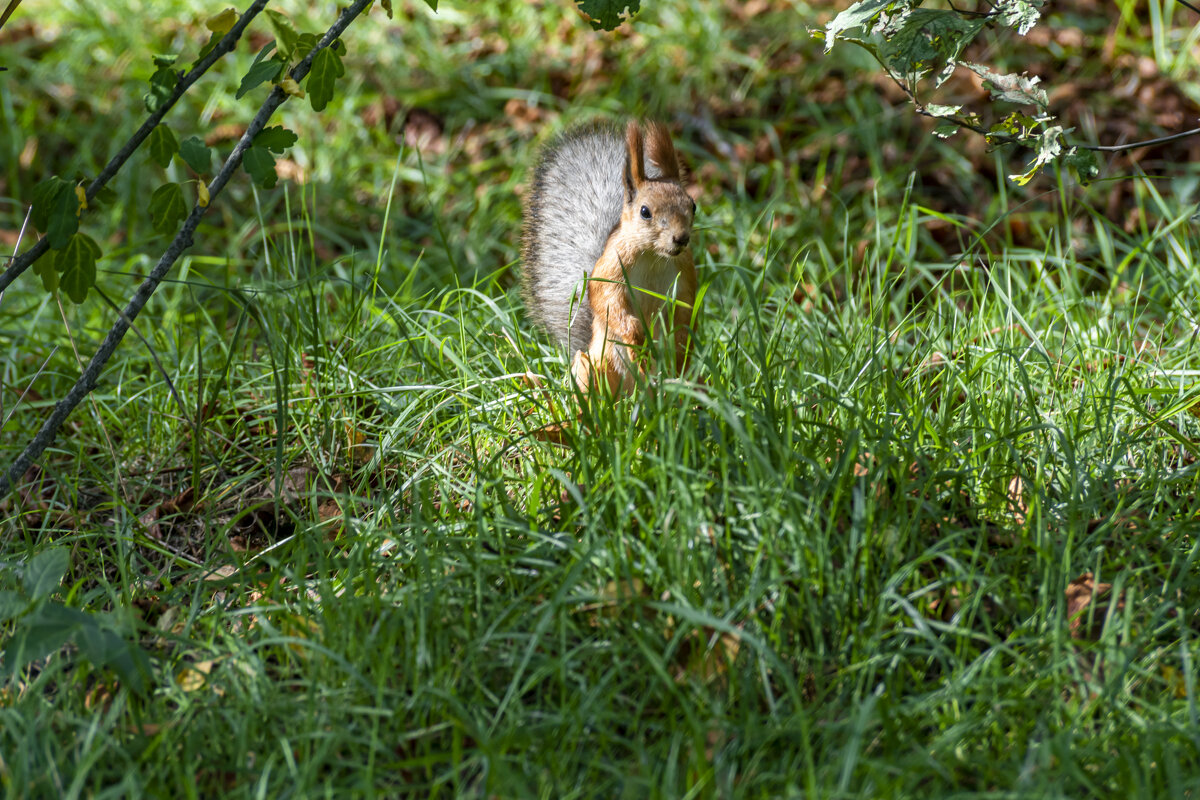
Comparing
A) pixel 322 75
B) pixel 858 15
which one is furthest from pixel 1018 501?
pixel 322 75

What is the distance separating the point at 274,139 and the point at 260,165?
0.22 ft

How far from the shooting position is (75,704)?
1.83m

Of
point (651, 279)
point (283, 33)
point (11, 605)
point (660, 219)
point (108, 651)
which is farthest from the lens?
point (651, 279)

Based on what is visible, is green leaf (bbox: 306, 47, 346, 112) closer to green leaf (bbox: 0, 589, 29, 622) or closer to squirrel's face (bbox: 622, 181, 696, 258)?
squirrel's face (bbox: 622, 181, 696, 258)

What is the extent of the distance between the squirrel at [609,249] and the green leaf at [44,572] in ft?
3.53

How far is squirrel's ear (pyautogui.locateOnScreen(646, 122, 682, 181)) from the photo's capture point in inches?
98.2

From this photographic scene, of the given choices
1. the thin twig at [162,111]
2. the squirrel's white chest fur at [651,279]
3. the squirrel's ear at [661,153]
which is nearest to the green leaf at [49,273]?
the thin twig at [162,111]

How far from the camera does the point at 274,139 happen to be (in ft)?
7.24

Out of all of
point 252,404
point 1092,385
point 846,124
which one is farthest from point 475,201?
point 1092,385

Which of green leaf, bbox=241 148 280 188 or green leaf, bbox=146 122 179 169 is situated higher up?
green leaf, bbox=146 122 179 169

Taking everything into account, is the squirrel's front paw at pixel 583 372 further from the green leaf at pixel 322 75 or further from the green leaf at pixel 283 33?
the green leaf at pixel 283 33

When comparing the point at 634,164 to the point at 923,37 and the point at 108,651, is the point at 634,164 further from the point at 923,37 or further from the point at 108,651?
the point at 108,651

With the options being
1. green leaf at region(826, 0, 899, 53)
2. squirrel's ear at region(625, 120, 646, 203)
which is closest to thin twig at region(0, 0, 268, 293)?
squirrel's ear at region(625, 120, 646, 203)

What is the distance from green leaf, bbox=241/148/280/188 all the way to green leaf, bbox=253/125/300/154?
0.02 m
